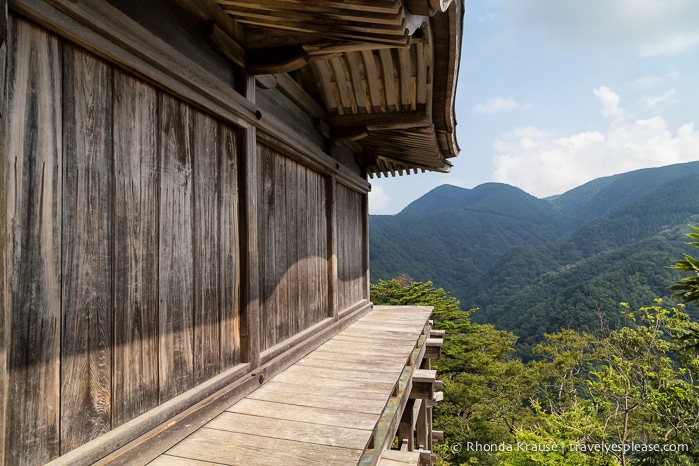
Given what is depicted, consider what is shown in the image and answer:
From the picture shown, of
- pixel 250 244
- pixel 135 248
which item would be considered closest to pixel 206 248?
pixel 250 244

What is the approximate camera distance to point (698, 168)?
107m

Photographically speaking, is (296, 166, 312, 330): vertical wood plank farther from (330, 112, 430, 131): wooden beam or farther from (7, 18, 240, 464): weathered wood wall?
(7, 18, 240, 464): weathered wood wall

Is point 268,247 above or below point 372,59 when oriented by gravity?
below

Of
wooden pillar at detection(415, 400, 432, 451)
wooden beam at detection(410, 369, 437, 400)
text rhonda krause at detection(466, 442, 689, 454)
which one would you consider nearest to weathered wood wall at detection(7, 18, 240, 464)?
wooden beam at detection(410, 369, 437, 400)

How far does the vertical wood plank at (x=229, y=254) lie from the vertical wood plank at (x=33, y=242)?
108cm

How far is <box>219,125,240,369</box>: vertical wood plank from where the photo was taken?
99.0 inches

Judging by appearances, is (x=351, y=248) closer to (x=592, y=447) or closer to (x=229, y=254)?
(x=229, y=254)

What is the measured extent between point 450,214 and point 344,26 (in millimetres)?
112032

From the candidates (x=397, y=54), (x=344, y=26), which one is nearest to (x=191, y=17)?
(x=344, y=26)

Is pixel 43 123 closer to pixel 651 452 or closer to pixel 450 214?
pixel 651 452

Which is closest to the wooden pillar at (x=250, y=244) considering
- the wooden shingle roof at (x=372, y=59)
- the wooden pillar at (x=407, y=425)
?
the wooden shingle roof at (x=372, y=59)

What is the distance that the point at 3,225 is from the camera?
4.14 ft

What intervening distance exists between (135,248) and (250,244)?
930mm

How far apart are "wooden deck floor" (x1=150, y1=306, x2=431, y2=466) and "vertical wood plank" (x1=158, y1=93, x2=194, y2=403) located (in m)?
0.34
